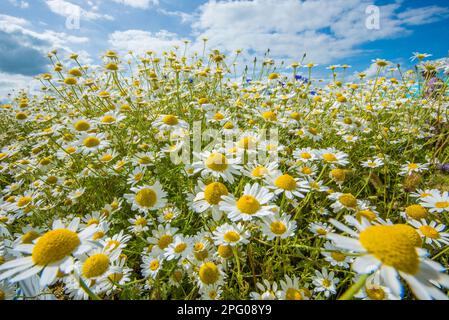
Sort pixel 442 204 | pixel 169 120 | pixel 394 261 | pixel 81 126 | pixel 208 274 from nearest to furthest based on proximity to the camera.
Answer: pixel 394 261
pixel 208 274
pixel 442 204
pixel 169 120
pixel 81 126

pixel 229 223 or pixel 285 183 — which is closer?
pixel 285 183

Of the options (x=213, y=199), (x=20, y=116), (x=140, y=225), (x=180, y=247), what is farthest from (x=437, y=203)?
(x=20, y=116)

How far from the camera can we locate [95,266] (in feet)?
4.80

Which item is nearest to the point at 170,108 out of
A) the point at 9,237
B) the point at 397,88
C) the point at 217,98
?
the point at 217,98

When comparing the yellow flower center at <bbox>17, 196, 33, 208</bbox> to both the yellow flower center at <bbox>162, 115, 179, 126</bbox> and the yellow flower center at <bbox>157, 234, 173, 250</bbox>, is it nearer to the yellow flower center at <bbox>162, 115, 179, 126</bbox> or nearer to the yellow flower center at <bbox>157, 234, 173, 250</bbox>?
the yellow flower center at <bbox>162, 115, 179, 126</bbox>

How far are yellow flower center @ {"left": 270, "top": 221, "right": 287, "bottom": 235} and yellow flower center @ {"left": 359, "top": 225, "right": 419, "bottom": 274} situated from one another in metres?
0.66

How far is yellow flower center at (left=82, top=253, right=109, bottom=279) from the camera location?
57.1 inches

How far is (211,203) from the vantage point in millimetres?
1593

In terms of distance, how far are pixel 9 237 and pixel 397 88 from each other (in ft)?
24.1

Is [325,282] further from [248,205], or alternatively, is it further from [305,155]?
[305,155]

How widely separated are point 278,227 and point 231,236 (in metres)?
0.30

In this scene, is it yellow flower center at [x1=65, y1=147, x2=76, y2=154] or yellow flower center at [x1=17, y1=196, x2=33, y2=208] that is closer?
yellow flower center at [x1=17, y1=196, x2=33, y2=208]

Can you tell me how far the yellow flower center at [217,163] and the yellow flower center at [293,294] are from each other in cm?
87

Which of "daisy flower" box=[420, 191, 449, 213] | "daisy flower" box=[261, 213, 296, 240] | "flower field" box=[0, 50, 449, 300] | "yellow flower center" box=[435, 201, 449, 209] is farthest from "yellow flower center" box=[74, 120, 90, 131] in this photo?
"yellow flower center" box=[435, 201, 449, 209]
